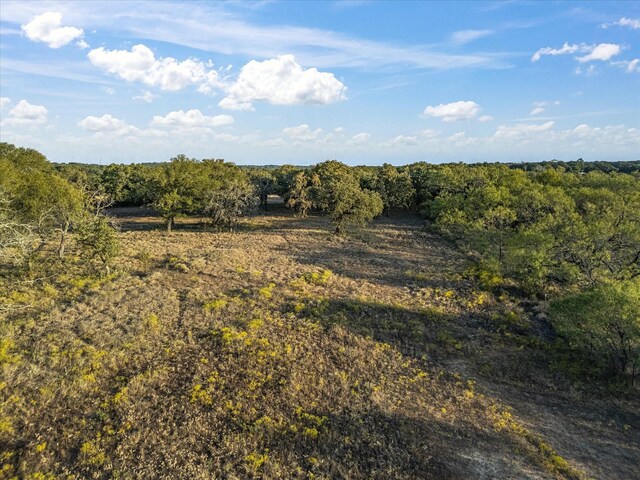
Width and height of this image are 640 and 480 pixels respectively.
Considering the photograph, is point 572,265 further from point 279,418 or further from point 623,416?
point 279,418

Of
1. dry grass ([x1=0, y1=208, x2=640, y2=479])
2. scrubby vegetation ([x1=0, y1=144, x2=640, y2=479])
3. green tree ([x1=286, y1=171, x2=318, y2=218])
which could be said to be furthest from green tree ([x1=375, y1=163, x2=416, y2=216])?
dry grass ([x1=0, y1=208, x2=640, y2=479])

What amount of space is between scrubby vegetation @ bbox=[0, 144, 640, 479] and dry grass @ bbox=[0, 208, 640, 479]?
0.09 m

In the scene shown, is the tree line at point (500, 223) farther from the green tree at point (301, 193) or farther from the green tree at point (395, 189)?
the green tree at point (395, 189)

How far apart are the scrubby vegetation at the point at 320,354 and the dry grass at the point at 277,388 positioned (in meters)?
0.09

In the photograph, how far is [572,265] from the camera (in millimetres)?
30453

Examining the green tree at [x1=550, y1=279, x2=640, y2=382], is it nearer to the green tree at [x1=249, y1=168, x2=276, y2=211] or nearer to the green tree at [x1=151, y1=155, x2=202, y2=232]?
the green tree at [x1=151, y1=155, x2=202, y2=232]

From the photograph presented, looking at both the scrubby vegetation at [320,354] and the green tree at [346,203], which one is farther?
the green tree at [346,203]

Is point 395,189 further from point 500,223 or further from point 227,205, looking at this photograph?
point 500,223

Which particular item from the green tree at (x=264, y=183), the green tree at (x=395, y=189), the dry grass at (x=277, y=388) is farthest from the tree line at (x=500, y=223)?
the green tree at (x=264, y=183)

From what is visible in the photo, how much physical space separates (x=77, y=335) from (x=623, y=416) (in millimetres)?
27801

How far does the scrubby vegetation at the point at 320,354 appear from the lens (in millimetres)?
14961

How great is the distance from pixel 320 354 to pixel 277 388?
4.06 metres

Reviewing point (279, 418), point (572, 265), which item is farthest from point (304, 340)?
point (572, 265)

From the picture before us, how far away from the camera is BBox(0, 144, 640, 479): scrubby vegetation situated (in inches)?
589
